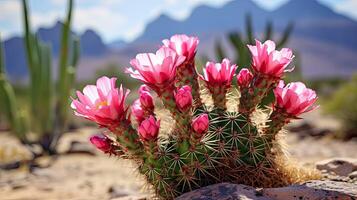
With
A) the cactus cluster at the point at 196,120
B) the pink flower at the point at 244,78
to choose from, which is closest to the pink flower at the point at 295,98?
the cactus cluster at the point at 196,120

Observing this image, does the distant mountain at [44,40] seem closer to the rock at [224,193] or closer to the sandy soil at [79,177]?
the sandy soil at [79,177]

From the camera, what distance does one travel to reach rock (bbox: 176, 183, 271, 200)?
2484mm

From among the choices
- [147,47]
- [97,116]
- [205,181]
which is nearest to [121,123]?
[97,116]

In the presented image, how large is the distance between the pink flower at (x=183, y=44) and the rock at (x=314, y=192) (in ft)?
2.91

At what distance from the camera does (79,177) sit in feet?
21.2

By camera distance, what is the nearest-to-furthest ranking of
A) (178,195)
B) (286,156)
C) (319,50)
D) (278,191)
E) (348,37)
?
(278,191) < (178,195) < (286,156) < (319,50) < (348,37)

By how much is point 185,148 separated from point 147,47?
466ft

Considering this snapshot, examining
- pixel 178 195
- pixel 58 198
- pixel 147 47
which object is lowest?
pixel 147 47

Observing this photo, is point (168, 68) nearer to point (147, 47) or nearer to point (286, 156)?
point (286, 156)

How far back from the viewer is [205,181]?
2.78 metres

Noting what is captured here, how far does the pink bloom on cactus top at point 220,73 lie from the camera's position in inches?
112

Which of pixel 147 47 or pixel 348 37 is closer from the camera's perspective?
pixel 147 47

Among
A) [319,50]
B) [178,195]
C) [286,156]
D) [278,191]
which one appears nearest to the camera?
[278,191]

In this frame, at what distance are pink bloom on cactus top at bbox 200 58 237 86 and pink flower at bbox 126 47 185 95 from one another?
0.28 m
